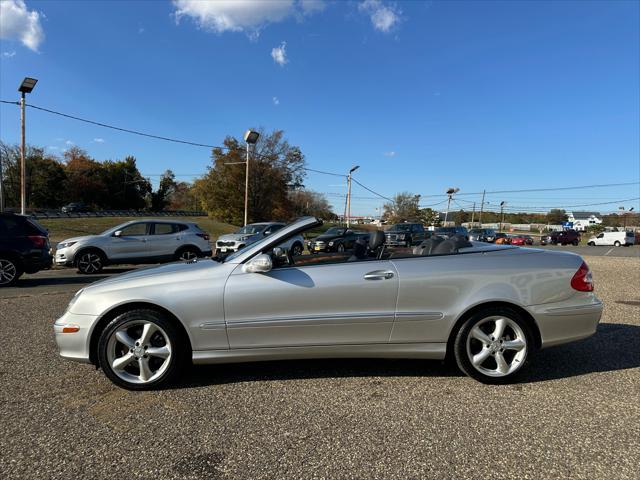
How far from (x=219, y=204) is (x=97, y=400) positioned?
165 feet

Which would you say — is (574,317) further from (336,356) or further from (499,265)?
(336,356)

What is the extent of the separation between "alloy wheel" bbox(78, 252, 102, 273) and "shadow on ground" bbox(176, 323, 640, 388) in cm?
925

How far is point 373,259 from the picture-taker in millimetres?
3602

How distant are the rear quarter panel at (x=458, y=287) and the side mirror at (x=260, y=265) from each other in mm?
1078

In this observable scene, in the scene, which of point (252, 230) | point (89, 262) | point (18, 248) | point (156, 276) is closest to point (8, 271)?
point (18, 248)

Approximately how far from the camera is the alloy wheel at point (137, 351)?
130 inches

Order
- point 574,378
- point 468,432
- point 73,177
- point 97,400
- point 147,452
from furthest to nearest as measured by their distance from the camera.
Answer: point 73,177 → point 574,378 → point 97,400 → point 468,432 → point 147,452

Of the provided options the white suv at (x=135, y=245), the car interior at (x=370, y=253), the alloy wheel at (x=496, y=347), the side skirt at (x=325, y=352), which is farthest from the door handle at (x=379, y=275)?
the white suv at (x=135, y=245)

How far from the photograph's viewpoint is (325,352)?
11.4 ft

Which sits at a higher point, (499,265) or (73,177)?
(73,177)

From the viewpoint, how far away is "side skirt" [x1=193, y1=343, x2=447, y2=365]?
3383mm

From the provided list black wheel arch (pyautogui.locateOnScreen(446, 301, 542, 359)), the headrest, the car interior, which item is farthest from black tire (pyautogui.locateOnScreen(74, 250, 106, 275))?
black wheel arch (pyautogui.locateOnScreen(446, 301, 542, 359))

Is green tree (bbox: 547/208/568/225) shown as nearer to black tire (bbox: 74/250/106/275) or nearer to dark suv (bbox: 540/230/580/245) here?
dark suv (bbox: 540/230/580/245)

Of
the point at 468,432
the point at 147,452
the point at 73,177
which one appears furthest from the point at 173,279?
the point at 73,177
